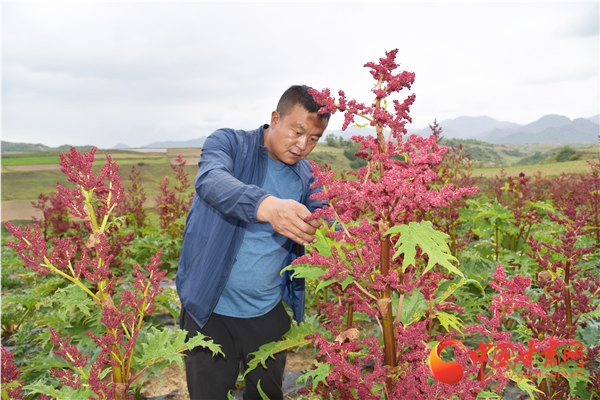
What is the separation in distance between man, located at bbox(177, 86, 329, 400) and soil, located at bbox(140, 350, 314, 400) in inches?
27.3

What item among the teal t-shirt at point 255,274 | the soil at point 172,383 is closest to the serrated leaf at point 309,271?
the teal t-shirt at point 255,274

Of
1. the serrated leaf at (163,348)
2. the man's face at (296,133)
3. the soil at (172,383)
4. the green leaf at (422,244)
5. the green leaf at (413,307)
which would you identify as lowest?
the soil at (172,383)

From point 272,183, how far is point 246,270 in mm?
767

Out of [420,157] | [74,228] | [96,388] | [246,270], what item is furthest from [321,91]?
[74,228]

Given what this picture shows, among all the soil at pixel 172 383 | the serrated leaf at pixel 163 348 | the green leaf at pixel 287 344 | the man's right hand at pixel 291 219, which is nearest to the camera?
the man's right hand at pixel 291 219

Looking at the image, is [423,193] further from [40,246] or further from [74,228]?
[74,228]

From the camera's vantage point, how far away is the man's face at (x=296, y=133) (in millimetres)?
2596

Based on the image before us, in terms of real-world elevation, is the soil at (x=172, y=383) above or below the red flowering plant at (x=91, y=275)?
below

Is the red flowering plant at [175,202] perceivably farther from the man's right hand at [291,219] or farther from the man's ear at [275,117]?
the man's right hand at [291,219]

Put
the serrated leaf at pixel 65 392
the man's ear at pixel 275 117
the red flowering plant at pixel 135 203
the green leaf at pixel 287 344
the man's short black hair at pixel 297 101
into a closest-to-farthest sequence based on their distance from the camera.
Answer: the serrated leaf at pixel 65 392, the green leaf at pixel 287 344, the man's short black hair at pixel 297 101, the man's ear at pixel 275 117, the red flowering plant at pixel 135 203

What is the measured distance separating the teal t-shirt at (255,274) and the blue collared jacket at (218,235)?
0.11 meters

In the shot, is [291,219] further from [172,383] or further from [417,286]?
[172,383]

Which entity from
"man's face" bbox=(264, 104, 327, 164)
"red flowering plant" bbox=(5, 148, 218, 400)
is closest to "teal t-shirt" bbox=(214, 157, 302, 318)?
"man's face" bbox=(264, 104, 327, 164)

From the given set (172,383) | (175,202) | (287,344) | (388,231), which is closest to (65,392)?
(287,344)
